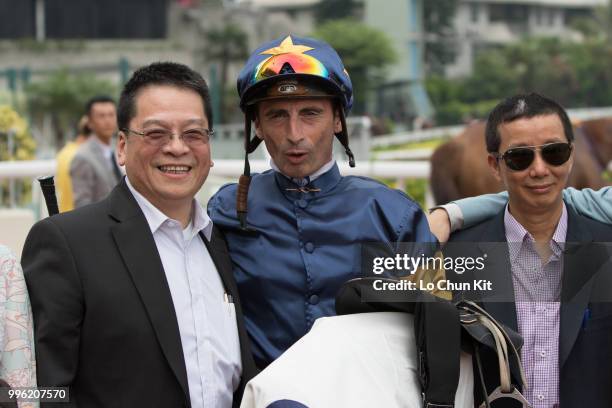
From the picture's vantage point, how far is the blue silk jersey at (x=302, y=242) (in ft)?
7.72

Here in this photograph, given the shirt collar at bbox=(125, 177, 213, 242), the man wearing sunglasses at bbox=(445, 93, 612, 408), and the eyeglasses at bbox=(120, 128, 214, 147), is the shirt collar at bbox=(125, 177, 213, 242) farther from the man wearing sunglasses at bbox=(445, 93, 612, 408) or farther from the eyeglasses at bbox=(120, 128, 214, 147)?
the man wearing sunglasses at bbox=(445, 93, 612, 408)

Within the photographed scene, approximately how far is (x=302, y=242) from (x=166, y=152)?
430 mm

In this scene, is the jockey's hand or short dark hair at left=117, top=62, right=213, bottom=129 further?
the jockey's hand

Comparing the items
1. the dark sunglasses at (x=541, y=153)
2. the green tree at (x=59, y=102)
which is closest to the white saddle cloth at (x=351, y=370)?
the dark sunglasses at (x=541, y=153)

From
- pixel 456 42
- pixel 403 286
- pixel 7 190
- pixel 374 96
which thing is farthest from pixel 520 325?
pixel 456 42

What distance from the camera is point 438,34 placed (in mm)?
69812

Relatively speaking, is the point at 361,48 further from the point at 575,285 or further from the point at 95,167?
the point at 575,285

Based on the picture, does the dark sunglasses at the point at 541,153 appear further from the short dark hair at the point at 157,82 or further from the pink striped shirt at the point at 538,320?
the short dark hair at the point at 157,82

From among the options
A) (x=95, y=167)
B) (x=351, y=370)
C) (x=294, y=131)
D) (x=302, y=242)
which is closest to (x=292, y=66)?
(x=294, y=131)

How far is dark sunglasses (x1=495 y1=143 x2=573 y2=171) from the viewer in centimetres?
246

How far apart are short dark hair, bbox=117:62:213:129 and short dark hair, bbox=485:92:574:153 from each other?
0.80 metres

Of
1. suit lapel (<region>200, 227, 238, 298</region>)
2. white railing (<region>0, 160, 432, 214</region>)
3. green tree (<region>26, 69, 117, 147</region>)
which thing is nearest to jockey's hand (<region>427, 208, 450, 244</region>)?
suit lapel (<region>200, 227, 238, 298</region>)

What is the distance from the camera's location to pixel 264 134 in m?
2.46

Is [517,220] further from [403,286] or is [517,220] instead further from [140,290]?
[140,290]
